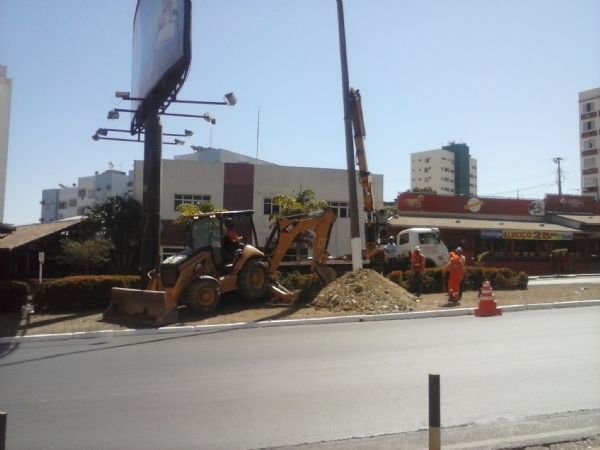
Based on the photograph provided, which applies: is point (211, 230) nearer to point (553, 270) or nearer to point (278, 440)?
point (278, 440)

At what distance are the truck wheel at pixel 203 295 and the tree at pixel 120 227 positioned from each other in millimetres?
15232

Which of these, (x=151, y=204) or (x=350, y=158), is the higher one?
(x=350, y=158)

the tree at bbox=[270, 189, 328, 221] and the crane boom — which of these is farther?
the tree at bbox=[270, 189, 328, 221]

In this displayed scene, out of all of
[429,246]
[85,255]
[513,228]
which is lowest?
[85,255]

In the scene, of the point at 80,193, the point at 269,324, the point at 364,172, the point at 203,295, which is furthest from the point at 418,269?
the point at 80,193

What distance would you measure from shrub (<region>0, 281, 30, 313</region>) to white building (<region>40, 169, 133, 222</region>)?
61.6 m

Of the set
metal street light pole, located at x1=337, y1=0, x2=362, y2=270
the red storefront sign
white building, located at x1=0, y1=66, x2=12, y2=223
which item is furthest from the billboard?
the red storefront sign

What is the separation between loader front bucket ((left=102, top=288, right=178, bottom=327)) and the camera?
13477 millimetres

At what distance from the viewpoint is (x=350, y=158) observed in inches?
748

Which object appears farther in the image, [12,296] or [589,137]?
[589,137]

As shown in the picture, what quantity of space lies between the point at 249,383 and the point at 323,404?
1387 mm

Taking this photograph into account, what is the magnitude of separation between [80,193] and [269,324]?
82.9m

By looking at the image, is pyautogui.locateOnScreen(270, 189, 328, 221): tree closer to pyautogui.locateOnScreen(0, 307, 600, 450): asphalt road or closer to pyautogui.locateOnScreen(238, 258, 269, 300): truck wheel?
pyautogui.locateOnScreen(238, 258, 269, 300): truck wheel

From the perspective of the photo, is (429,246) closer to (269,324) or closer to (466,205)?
(269,324)
